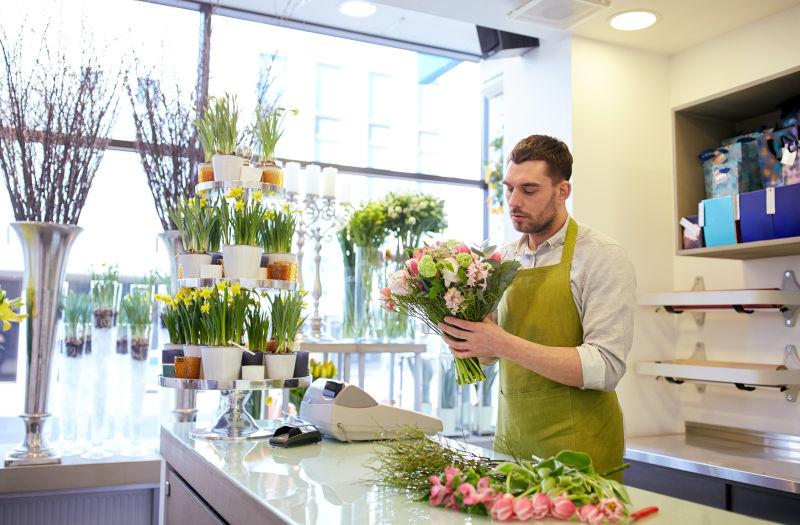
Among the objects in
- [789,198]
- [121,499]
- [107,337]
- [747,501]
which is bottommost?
[121,499]

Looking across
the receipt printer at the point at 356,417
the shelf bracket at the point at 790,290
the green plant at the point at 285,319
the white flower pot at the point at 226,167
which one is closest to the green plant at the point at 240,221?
the white flower pot at the point at 226,167

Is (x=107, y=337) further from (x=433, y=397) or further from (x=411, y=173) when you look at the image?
(x=411, y=173)

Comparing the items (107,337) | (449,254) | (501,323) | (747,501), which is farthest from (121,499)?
(747,501)

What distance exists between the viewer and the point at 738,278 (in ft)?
10.5

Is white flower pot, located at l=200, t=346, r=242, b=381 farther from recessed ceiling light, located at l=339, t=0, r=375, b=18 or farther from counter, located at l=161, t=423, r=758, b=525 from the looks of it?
recessed ceiling light, located at l=339, t=0, r=375, b=18

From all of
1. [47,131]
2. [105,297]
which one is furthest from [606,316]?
[47,131]

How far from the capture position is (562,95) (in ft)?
11.3

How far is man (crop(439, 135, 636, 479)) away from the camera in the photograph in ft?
6.29

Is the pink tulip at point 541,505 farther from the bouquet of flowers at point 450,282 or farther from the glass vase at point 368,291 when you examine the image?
the glass vase at point 368,291

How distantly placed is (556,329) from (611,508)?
37.0 inches

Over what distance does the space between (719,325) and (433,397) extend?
4.90 feet

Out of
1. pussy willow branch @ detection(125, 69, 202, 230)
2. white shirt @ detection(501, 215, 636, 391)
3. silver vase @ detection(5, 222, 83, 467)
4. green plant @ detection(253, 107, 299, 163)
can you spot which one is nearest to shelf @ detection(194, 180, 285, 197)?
green plant @ detection(253, 107, 299, 163)

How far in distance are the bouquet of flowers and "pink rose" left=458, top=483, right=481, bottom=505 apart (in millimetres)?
646

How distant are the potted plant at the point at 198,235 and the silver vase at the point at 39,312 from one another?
3.50 feet
